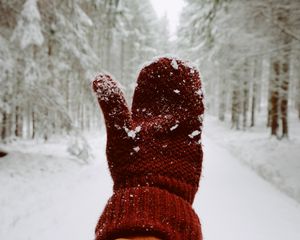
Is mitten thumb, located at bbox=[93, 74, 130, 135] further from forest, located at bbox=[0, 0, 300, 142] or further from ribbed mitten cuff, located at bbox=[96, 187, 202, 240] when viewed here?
forest, located at bbox=[0, 0, 300, 142]

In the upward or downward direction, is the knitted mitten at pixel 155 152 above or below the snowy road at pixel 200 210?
above

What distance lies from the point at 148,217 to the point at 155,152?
0.56 m

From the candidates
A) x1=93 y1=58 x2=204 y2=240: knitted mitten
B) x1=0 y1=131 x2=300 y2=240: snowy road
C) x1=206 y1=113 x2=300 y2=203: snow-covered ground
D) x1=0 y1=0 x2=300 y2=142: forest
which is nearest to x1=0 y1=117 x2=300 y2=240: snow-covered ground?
x1=0 y1=131 x2=300 y2=240: snowy road

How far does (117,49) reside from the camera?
42344 millimetres

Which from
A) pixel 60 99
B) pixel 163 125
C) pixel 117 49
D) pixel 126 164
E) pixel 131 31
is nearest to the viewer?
pixel 126 164

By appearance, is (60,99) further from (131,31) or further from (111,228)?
(131,31)

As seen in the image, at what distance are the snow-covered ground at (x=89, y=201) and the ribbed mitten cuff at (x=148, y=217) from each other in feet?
5.80

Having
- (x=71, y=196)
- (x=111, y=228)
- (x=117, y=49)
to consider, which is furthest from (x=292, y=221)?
(x=117, y=49)

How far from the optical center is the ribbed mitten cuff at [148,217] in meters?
1.55

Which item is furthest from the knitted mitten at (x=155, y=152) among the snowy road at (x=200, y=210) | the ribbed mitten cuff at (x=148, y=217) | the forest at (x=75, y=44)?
the forest at (x=75, y=44)

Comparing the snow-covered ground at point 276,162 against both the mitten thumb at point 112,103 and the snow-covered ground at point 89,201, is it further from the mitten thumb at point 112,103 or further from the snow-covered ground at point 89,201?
the mitten thumb at point 112,103

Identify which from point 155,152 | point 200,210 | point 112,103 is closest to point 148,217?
point 155,152

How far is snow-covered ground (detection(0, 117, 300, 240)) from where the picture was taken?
17.6 feet

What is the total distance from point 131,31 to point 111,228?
3662 centimetres
